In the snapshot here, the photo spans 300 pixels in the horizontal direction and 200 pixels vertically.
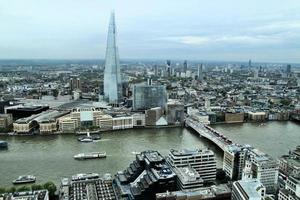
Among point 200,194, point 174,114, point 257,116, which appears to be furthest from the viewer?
point 257,116

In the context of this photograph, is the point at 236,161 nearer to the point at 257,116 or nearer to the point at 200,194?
the point at 200,194

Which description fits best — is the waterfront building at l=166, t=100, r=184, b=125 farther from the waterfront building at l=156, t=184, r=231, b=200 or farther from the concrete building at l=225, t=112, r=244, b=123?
the waterfront building at l=156, t=184, r=231, b=200

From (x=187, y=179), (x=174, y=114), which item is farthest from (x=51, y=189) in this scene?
(x=174, y=114)

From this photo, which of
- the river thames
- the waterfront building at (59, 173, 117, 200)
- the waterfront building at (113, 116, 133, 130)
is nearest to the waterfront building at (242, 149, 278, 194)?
the river thames

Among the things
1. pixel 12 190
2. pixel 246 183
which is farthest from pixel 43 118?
pixel 246 183

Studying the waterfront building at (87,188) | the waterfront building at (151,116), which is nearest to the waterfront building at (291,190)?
the waterfront building at (87,188)

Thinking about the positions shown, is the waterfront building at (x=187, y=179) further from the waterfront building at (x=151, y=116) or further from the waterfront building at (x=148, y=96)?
the waterfront building at (x=148, y=96)

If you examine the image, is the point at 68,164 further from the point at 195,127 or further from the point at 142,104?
the point at 142,104
